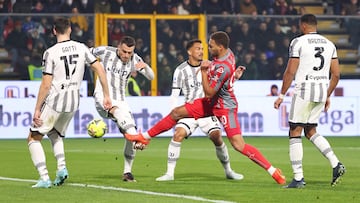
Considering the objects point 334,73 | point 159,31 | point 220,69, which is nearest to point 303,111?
point 334,73

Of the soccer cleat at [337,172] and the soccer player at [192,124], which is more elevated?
the soccer player at [192,124]

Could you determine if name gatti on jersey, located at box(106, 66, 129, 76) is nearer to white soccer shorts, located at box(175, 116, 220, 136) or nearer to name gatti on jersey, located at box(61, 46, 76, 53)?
white soccer shorts, located at box(175, 116, 220, 136)

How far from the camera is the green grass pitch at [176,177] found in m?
12.8

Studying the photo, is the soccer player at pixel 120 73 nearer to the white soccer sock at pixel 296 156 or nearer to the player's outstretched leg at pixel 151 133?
the player's outstretched leg at pixel 151 133

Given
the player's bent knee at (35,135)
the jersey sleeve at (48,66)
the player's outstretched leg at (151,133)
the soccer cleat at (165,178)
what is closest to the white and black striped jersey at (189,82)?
the soccer cleat at (165,178)

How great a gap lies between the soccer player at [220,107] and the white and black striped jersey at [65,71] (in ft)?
3.18

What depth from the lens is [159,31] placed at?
30312 mm

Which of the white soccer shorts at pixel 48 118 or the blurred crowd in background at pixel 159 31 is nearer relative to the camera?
the white soccer shorts at pixel 48 118

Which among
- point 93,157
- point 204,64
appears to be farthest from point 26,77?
point 204,64

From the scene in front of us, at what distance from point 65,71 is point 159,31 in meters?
16.6

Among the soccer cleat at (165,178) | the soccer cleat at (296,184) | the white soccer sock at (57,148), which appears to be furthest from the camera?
the soccer cleat at (165,178)

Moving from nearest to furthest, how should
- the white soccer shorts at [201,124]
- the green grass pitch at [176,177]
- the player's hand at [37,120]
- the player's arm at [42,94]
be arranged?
the green grass pitch at [176,177], the player's arm at [42,94], the player's hand at [37,120], the white soccer shorts at [201,124]

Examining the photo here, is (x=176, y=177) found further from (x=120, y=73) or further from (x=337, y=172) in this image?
(x=337, y=172)

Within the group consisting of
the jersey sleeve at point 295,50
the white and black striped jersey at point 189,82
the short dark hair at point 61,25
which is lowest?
the white and black striped jersey at point 189,82
